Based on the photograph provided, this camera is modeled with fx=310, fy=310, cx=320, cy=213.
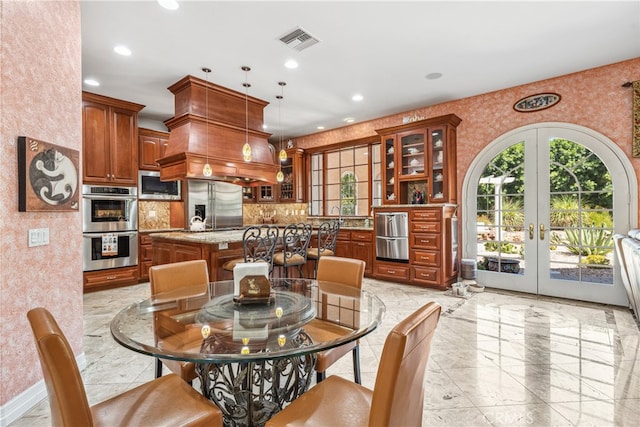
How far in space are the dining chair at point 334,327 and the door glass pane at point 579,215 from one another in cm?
358

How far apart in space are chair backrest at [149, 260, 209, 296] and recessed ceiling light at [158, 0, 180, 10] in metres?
2.21

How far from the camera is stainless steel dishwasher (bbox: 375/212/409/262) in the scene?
5074 millimetres

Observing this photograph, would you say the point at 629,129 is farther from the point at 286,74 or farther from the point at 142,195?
the point at 142,195

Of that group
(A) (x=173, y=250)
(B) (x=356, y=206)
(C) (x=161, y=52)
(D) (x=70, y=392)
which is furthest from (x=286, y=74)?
(D) (x=70, y=392)

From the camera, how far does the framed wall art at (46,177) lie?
6.20ft

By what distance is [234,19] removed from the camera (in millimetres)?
2918

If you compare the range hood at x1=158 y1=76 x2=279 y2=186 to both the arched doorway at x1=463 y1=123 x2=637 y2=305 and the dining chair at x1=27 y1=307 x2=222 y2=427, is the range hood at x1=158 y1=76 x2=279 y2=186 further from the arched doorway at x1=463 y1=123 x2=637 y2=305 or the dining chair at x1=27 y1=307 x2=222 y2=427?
the arched doorway at x1=463 y1=123 x2=637 y2=305

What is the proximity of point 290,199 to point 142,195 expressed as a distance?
3023 millimetres

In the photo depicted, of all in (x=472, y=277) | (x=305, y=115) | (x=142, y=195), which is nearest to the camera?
(x=472, y=277)

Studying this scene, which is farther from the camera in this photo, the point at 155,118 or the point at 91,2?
the point at 155,118

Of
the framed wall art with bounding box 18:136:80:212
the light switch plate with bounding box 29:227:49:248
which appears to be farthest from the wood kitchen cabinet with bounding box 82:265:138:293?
the light switch plate with bounding box 29:227:49:248

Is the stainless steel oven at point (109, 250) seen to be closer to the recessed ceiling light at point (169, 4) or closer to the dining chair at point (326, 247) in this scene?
the dining chair at point (326, 247)

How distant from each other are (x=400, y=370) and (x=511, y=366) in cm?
208

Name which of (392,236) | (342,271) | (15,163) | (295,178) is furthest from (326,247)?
(15,163)
